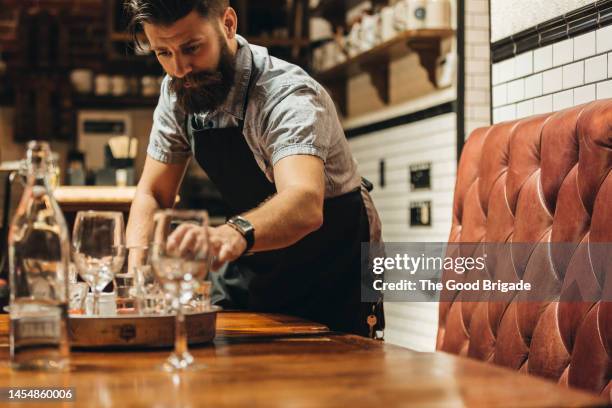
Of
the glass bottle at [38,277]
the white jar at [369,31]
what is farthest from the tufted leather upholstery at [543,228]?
the white jar at [369,31]

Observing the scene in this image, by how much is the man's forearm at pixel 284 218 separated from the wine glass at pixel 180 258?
48 centimetres

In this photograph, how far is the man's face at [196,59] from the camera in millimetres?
2221

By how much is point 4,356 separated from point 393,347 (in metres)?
0.64

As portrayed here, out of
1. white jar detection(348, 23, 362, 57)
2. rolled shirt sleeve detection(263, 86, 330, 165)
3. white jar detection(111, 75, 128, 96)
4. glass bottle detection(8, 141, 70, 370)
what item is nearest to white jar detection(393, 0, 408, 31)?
white jar detection(348, 23, 362, 57)

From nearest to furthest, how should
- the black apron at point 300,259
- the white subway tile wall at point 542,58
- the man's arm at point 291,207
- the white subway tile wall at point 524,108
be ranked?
the man's arm at point 291,207
the black apron at point 300,259
the white subway tile wall at point 542,58
the white subway tile wall at point 524,108

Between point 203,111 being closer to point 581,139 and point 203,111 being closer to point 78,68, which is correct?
point 581,139

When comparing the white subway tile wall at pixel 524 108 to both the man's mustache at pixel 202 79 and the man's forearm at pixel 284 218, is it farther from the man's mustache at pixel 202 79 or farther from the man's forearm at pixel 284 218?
the man's forearm at pixel 284 218

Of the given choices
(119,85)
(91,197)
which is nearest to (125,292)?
(91,197)

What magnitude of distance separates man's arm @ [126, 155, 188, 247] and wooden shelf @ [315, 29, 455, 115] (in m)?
2.40

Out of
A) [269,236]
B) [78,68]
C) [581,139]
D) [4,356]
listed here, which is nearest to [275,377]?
[4,356]

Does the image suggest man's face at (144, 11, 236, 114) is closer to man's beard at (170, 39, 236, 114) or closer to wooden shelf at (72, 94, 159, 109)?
man's beard at (170, 39, 236, 114)

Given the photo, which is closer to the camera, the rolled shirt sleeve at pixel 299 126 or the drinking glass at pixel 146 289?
the drinking glass at pixel 146 289

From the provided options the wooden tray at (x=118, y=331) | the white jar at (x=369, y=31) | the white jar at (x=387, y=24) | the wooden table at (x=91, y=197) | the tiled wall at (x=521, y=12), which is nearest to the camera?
the wooden tray at (x=118, y=331)

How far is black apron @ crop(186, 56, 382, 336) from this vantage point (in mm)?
2539
